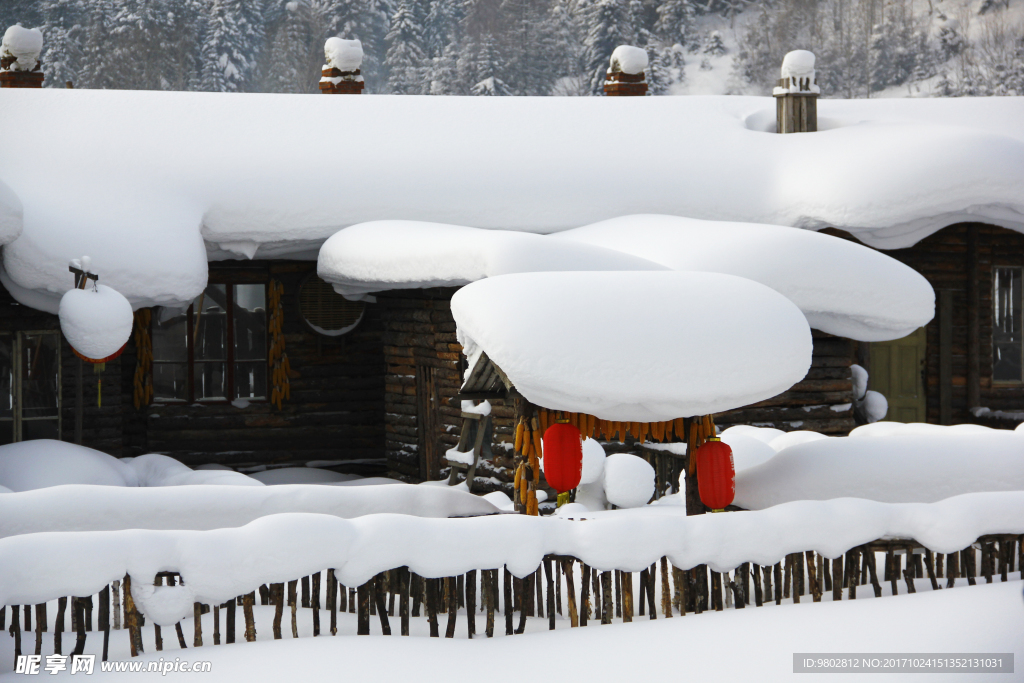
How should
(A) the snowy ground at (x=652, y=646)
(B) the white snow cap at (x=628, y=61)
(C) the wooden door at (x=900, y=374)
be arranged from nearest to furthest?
(A) the snowy ground at (x=652, y=646) < (C) the wooden door at (x=900, y=374) < (B) the white snow cap at (x=628, y=61)

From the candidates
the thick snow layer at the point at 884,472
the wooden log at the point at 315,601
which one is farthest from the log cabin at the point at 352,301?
the wooden log at the point at 315,601

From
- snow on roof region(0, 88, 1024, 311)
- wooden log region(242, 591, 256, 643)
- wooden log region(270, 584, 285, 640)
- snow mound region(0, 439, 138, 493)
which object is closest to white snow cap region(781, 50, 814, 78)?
snow on roof region(0, 88, 1024, 311)

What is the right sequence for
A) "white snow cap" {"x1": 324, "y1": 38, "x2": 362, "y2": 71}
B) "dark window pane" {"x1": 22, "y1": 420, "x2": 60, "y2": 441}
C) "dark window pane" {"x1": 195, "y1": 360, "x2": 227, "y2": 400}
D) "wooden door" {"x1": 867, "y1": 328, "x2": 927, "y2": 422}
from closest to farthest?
"dark window pane" {"x1": 22, "y1": 420, "x2": 60, "y2": 441} → "dark window pane" {"x1": 195, "y1": 360, "x2": 227, "y2": 400} → "wooden door" {"x1": 867, "y1": 328, "x2": 927, "y2": 422} → "white snow cap" {"x1": 324, "y1": 38, "x2": 362, "y2": 71}

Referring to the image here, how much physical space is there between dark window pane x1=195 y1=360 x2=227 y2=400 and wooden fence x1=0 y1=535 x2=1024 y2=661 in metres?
7.41

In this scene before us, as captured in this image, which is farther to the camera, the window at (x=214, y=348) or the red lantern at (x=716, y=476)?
the window at (x=214, y=348)

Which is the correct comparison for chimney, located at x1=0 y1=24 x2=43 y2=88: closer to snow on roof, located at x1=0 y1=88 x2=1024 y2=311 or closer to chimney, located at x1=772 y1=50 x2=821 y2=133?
snow on roof, located at x1=0 y1=88 x2=1024 y2=311

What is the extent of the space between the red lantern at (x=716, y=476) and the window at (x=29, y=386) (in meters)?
8.00

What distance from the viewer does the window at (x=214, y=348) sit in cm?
1277

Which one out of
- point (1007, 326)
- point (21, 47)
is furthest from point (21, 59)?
point (1007, 326)

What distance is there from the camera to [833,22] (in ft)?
166

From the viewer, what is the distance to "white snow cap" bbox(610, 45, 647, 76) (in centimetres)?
1655

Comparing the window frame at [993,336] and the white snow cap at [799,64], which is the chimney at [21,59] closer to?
the white snow cap at [799,64]

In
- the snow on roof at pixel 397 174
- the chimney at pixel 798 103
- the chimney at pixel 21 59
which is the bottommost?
the snow on roof at pixel 397 174

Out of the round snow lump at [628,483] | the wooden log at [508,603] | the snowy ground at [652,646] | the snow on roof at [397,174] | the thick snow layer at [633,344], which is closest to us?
the snowy ground at [652,646]
